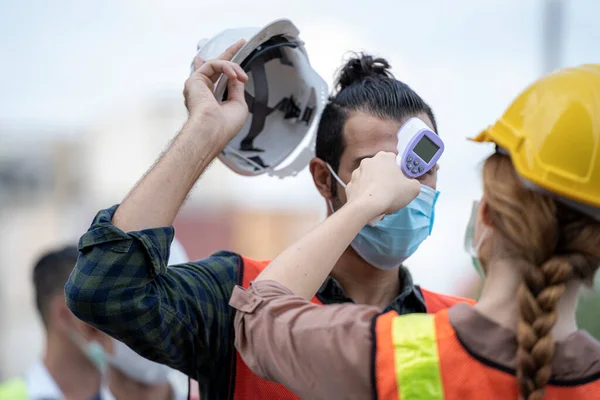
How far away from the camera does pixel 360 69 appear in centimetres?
307

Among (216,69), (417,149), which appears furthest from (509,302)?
(216,69)

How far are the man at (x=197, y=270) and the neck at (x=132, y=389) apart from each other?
6.91 feet

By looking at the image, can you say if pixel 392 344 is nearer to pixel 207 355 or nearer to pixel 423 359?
pixel 423 359

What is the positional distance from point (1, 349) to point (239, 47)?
58.2 ft

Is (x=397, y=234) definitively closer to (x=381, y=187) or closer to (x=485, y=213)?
(x=381, y=187)

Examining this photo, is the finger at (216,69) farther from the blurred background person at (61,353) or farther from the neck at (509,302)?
the blurred background person at (61,353)

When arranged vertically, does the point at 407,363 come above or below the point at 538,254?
below

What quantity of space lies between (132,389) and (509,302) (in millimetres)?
3167

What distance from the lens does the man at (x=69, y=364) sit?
14.7ft

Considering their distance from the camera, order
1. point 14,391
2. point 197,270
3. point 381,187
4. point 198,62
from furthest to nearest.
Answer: point 14,391 → point 198,62 → point 197,270 → point 381,187

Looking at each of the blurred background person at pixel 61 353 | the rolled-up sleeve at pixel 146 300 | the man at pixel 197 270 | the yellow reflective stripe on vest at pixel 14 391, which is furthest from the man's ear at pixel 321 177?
the yellow reflective stripe on vest at pixel 14 391

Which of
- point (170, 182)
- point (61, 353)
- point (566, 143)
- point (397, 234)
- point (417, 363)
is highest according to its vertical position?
point (566, 143)

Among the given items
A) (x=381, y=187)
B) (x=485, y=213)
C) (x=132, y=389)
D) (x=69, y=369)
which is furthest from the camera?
(x=69, y=369)

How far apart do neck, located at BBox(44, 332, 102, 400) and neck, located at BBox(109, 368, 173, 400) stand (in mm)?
294
